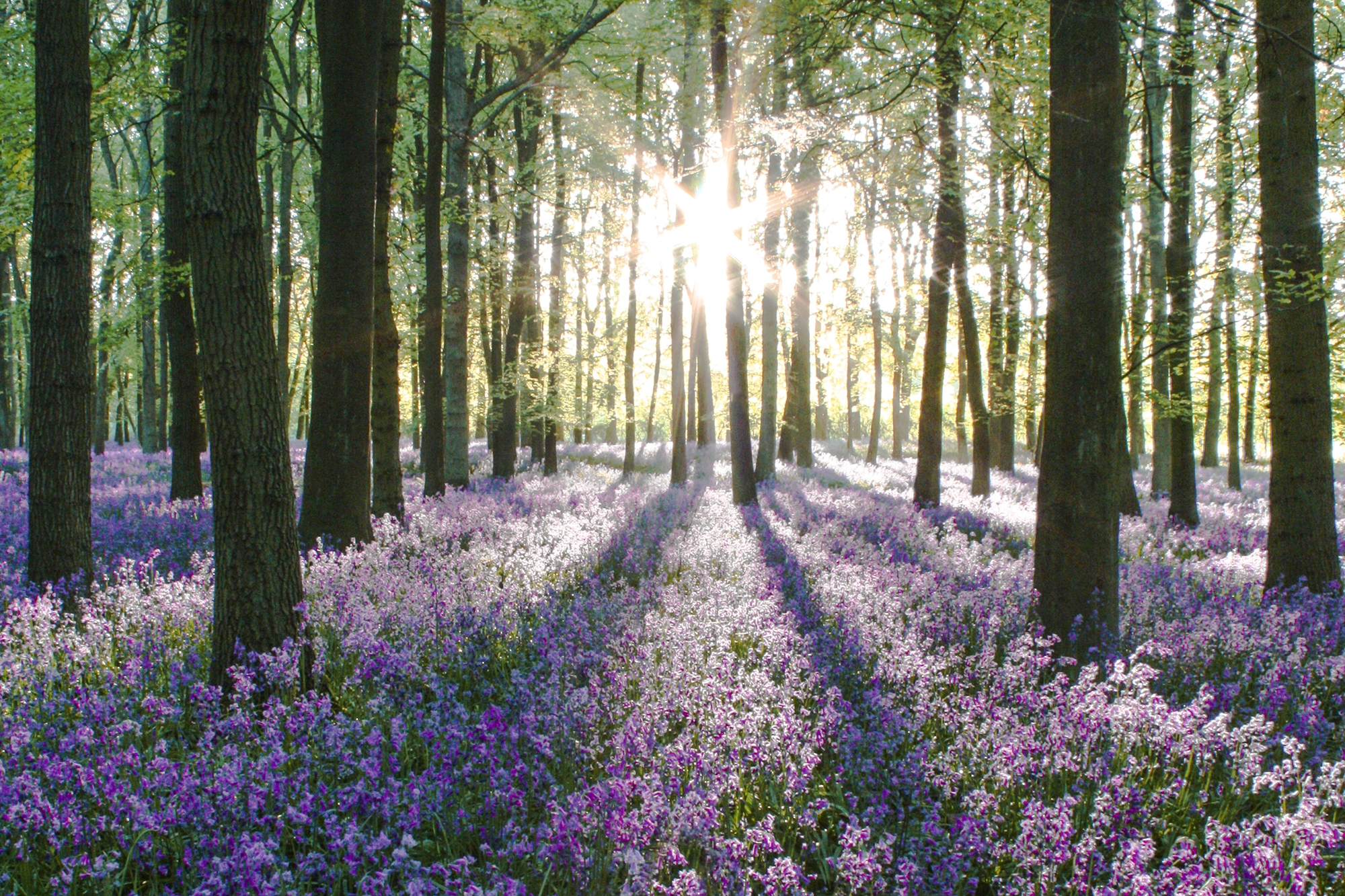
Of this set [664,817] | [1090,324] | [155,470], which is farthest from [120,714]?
[155,470]

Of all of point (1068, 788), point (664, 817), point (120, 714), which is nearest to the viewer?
point (664, 817)

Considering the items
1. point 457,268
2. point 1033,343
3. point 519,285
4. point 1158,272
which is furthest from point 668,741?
point 1033,343

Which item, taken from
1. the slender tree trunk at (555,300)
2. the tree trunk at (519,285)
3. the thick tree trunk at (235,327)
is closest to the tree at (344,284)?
the thick tree trunk at (235,327)

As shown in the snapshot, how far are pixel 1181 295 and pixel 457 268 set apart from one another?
13.1 metres

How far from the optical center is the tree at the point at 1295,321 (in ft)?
21.7

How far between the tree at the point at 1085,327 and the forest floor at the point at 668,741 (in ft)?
1.78

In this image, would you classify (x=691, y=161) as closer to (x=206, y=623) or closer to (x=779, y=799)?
(x=206, y=623)

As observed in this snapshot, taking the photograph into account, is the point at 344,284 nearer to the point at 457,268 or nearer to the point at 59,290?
the point at 59,290

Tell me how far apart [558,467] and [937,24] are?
57.0 ft

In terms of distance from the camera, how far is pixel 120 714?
3580 millimetres

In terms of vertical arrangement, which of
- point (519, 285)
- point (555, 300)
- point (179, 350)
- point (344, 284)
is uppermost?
point (555, 300)

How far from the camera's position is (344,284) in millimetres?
7172

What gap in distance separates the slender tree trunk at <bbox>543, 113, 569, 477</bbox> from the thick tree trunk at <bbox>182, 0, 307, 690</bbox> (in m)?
13.3

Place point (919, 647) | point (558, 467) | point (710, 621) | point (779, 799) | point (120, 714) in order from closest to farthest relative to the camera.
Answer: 1. point (779, 799)
2. point (120, 714)
3. point (919, 647)
4. point (710, 621)
5. point (558, 467)
